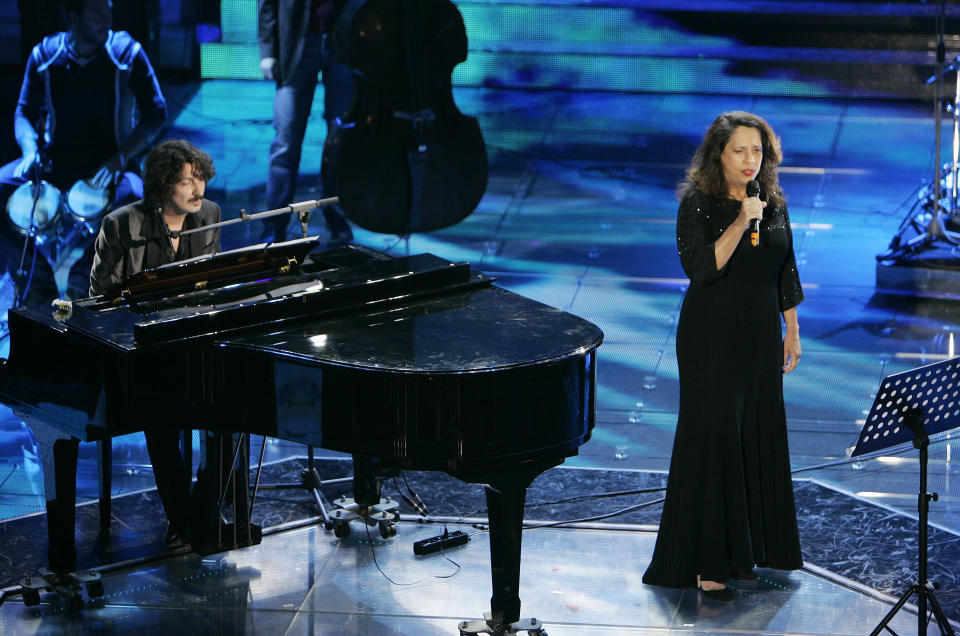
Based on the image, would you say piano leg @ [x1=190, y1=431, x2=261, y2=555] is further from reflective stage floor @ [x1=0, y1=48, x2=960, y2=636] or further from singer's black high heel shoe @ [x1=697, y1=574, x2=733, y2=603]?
singer's black high heel shoe @ [x1=697, y1=574, x2=733, y2=603]

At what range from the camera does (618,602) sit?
14.0ft

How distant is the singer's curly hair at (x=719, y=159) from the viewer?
4.06m

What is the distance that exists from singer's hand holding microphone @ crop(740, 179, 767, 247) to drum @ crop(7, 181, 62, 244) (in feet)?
12.8

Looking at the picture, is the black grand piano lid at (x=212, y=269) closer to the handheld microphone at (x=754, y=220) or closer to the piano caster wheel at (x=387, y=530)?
the piano caster wheel at (x=387, y=530)

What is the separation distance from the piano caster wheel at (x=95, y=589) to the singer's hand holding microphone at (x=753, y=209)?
82.8 inches

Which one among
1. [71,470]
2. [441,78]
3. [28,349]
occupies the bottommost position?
[71,470]

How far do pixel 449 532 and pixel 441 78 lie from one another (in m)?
2.33

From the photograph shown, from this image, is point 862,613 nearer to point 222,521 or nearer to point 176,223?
point 222,521

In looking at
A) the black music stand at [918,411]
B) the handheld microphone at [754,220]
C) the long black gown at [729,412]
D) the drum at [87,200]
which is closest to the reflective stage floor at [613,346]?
the long black gown at [729,412]

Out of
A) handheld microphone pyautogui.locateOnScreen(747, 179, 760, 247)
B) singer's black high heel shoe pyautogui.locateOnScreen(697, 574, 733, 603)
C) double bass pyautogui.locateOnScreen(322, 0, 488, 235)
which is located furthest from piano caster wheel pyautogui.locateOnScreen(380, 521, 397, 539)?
double bass pyautogui.locateOnScreen(322, 0, 488, 235)

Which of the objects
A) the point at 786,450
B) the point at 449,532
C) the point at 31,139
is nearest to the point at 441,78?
the point at 31,139

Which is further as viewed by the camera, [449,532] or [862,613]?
[449,532]

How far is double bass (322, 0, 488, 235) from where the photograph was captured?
6164 millimetres

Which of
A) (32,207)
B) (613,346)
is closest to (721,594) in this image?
(613,346)
